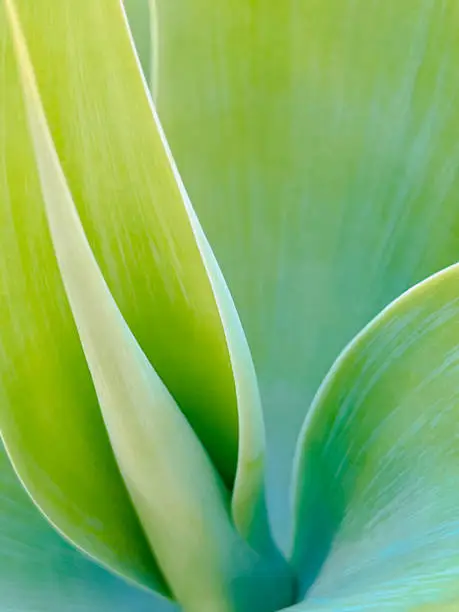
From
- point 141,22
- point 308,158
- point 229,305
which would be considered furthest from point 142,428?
point 141,22

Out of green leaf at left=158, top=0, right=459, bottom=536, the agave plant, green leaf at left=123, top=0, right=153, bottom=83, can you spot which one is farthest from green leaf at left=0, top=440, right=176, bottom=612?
green leaf at left=123, top=0, right=153, bottom=83

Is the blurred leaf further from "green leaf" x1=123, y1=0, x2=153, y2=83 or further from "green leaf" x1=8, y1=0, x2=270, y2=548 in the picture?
"green leaf" x1=123, y1=0, x2=153, y2=83

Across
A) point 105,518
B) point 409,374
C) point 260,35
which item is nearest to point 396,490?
point 409,374

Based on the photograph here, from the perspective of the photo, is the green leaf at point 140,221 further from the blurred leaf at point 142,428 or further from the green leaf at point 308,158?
the green leaf at point 308,158

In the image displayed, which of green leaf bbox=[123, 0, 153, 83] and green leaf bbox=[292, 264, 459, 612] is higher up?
green leaf bbox=[123, 0, 153, 83]

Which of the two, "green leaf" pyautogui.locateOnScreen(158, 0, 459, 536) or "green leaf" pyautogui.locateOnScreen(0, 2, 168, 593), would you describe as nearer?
"green leaf" pyautogui.locateOnScreen(0, 2, 168, 593)

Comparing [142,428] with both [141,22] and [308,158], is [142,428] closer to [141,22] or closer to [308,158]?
[308,158]

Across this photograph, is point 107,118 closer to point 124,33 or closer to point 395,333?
point 124,33

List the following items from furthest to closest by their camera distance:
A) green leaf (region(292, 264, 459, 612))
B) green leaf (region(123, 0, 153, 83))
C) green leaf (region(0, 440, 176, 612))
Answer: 1. green leaf (region(123, 0, 153, 83))
2. green leaf (region(0, 440, 176, 612))
3. green leaf (region(292, 264, 459, 612))
